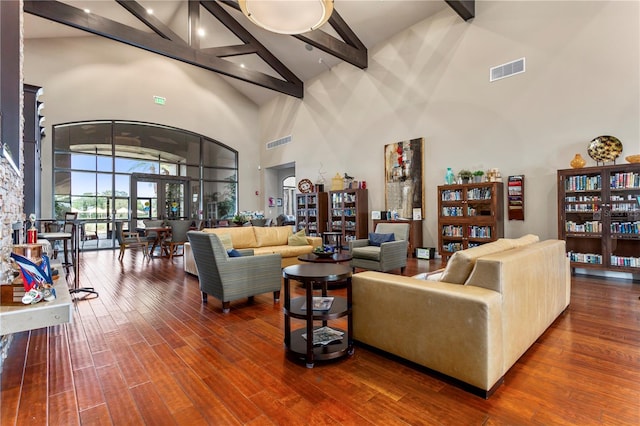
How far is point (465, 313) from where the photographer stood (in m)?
1.85

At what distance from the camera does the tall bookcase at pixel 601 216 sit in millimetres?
4496

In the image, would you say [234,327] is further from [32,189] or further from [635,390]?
[32,189]

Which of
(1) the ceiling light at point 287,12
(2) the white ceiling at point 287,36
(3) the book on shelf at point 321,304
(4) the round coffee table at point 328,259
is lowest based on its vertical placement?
(3) the book on shelf at point 321,304

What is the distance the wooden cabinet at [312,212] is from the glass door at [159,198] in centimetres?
416

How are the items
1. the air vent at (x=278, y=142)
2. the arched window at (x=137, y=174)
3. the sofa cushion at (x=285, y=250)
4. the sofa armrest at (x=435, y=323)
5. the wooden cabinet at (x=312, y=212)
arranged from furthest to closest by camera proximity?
1. the air vent at (x=278, y=142)
2. the wooden cabinet at (x=312, y=212)
3. the arched window at (x=137, y=174)
4. the sofa cushion at (x=285, y=250)
5. the sofa armrest at (x=435, y=323)

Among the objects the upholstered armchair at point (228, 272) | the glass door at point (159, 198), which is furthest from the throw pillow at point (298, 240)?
the glass door at point (159, 198)

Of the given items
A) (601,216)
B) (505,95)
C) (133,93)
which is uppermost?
(133,93)

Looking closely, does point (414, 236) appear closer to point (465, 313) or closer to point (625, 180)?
point (625, 180)

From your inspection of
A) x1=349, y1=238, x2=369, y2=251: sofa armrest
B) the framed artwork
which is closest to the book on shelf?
x1=349, y1=238, x2=369, y2=251: sofa armrest

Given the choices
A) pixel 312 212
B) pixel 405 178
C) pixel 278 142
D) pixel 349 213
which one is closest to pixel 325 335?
pixel 405 178

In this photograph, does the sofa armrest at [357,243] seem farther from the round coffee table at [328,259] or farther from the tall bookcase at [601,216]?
the tall bookcase at [601,216]

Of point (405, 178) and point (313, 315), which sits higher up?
point (405, 178)

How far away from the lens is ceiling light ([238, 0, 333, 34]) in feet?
11.0

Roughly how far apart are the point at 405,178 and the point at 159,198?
793 cm
